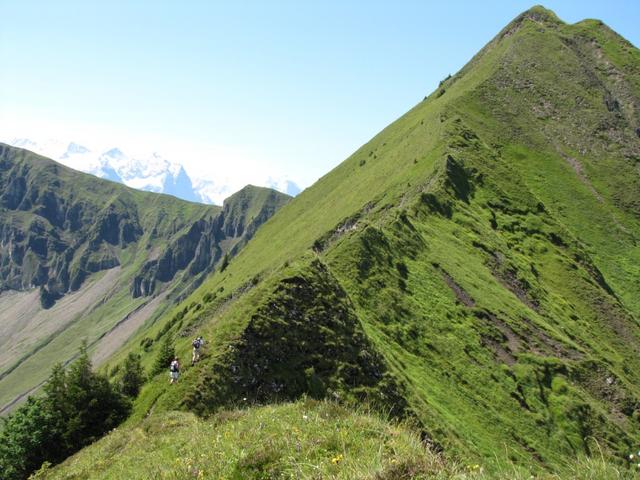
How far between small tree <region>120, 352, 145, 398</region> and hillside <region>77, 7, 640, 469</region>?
386 centimetres

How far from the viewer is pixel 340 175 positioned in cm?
13350

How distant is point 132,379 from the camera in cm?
3644

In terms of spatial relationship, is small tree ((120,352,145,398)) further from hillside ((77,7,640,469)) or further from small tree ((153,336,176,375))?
hillside ((77,7,640,469))

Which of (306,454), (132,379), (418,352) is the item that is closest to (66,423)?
(132,379)

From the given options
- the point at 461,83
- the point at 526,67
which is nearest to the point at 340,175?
the point at 461,83

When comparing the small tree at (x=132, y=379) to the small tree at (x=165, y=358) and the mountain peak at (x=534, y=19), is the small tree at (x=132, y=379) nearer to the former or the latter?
the small tree at (x=165, y=358)

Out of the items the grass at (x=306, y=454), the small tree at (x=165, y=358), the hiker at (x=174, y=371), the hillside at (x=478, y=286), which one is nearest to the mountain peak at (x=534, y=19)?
the hillside at (x=478, y=286)

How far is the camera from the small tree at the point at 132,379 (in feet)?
118

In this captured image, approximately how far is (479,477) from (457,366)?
34.4 metres

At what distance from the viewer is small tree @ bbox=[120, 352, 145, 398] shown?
3588 centimetres

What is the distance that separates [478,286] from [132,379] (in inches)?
1465

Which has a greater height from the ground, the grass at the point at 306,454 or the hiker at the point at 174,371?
the hiker at the point at 174,371

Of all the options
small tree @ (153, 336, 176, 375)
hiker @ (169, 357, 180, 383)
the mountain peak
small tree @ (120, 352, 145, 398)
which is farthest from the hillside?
the mountain peak

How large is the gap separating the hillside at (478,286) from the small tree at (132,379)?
3.86m
